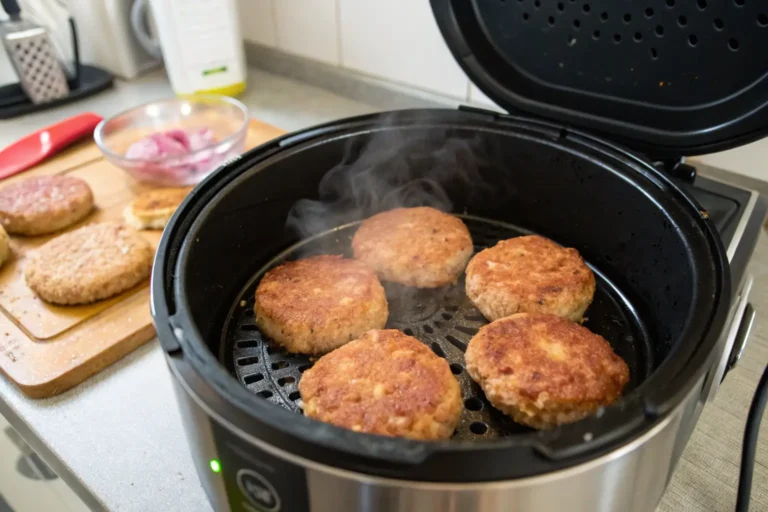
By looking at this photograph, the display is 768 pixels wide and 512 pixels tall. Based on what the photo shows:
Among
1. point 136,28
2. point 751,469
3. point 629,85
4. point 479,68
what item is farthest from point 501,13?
point 136,28

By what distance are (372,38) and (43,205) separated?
81 centimetres

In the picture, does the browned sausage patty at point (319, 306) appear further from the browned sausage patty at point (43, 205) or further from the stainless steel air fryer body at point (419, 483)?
the browned sausage patty at point (43, 205)

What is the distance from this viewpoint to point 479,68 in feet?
3.01

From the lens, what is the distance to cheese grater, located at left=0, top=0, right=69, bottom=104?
147cm

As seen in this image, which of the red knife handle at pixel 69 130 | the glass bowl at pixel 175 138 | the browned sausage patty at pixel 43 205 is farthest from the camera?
the red knife handle at pixel 69 130

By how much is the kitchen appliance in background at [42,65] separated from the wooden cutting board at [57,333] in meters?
0.63

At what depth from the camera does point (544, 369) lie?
2.22 feet

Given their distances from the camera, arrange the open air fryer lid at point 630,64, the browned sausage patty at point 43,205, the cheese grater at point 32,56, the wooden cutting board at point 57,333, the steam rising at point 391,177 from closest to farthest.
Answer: the open air fryer lid at point 630,64
the wooden cutting board at point 57,333
the steam rising at point 391,177
the browned sausage patty at point 43,205
the cheese grater at point 32,56

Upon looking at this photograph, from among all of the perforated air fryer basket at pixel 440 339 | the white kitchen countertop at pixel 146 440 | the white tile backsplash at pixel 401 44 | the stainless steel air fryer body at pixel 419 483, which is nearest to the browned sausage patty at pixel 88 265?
the white kitchen countertop at pixel 146 440

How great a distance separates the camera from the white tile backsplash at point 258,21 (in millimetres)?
1667

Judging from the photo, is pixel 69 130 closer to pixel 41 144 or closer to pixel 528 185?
pixel 41 144

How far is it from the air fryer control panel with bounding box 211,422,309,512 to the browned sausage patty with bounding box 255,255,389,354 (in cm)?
26

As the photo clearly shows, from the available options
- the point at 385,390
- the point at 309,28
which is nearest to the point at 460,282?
the point at 385,390

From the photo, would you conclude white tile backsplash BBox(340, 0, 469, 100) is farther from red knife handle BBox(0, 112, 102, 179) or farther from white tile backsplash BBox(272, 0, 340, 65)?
red knife handle BBox(0, 112, 102, 179)
